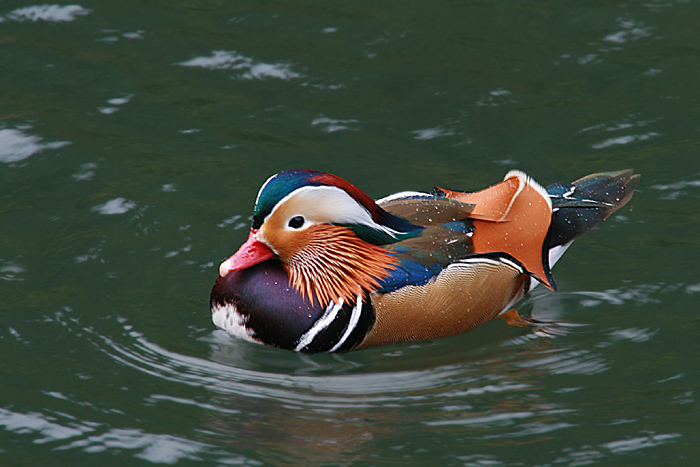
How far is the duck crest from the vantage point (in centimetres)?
564

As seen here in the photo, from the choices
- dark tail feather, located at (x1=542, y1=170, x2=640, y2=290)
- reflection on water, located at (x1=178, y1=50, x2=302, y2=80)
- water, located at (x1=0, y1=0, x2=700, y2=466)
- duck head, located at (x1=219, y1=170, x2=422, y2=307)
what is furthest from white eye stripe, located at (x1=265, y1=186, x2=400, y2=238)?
reflection on water, located at (x1=178, y1=50, x2=302, y2=80)

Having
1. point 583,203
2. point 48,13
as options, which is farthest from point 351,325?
point 48,13

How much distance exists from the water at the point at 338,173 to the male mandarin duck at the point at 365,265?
168 mm

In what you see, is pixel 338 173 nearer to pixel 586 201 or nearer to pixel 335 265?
pixel 335 265

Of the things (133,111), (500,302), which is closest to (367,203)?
(500,302)

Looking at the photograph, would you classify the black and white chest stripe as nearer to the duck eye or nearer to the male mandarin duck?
the male mandarin duck

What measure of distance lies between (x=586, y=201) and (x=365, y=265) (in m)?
1.66

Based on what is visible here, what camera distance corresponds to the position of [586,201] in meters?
6.39

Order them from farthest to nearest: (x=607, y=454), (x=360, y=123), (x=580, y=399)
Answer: (x=360, y=123) < (x=580, y=399) < (x=607, y=454)

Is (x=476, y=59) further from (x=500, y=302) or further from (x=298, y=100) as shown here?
(x=500, y=302)

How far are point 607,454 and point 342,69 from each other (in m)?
5.10

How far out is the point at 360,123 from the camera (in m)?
8.16

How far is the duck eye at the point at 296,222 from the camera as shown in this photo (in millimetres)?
5590

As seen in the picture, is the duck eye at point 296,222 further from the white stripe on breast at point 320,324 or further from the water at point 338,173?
the water at point 338,173
